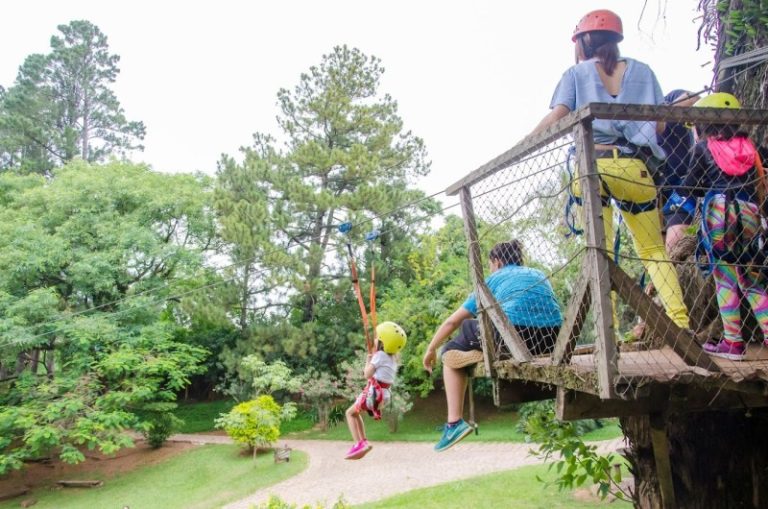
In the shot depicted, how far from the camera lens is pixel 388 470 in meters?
12.7

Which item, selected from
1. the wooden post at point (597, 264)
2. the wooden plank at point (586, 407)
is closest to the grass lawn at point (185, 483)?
the wooden plank at point (586, 407)

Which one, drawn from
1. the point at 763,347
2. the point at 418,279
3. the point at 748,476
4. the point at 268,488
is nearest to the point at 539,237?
the point at 763,347

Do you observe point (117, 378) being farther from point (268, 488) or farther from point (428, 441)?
point (428, 441)

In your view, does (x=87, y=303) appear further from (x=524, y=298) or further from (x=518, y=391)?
(x=524, y=298)

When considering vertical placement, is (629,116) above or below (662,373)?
above

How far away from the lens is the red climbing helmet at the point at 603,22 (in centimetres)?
272

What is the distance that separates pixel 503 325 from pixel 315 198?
14.7 meters

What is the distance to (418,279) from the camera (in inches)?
673

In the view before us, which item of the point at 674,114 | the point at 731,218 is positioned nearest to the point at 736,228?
the point at 731,218

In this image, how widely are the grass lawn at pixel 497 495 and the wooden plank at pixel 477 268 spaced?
20.5ft

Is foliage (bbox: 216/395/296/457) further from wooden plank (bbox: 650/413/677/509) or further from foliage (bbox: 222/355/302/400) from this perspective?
wooden plank (bbox: 650/413/677/509)

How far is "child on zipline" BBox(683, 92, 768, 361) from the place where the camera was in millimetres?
2535

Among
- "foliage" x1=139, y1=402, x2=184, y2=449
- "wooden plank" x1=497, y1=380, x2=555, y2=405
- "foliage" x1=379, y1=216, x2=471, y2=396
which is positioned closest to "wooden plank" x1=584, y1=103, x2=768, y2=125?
"wooden plank" x1=497, y1=380, x2=555, y2=405

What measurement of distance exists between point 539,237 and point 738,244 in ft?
2.70
